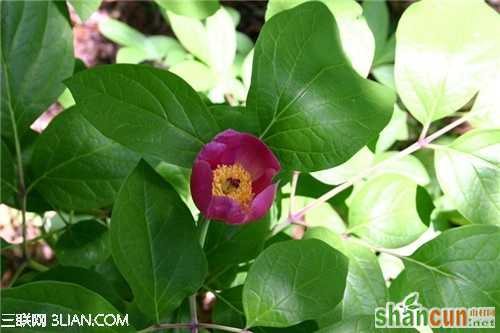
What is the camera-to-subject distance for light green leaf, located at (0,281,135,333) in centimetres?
57

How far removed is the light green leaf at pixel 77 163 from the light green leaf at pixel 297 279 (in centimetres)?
20

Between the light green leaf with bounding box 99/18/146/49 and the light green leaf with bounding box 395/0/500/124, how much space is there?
692 mm

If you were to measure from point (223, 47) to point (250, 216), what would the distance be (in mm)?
500

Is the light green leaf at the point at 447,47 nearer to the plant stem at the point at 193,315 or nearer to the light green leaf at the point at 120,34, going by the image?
the plant stem at the point at 193,315

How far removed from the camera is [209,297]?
1388mm

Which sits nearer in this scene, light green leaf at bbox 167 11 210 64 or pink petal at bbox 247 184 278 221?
pink petal at bbox 247 184 278 221

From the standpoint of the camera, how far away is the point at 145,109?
587 millimetres

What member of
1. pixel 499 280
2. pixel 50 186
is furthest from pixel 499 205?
pixel 50 186

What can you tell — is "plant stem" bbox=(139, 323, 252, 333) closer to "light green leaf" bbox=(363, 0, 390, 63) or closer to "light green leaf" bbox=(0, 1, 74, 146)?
"light green leaf" bbox=(0, 1, 74, 146)

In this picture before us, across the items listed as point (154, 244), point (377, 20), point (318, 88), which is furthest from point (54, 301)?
point (377, 20)

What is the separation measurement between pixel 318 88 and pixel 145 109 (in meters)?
0.17

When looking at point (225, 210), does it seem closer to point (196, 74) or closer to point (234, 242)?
point (234, 242)

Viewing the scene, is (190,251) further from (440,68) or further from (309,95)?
(440,68)

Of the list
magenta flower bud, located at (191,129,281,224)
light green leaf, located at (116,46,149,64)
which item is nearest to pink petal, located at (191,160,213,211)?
magenta flower bud, located at (191,129,281,224)
